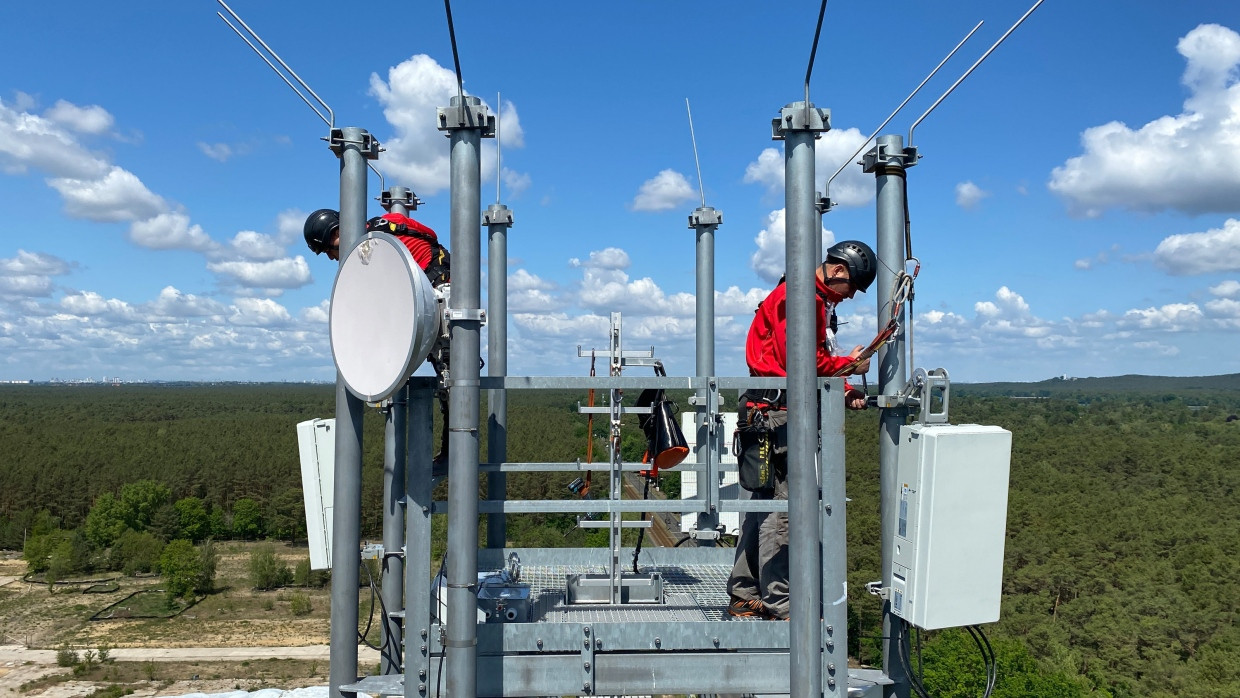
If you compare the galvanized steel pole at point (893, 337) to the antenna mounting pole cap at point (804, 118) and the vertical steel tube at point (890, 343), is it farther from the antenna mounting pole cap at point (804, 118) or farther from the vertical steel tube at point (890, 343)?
the antenna mounting pole cap at point (804, 118)

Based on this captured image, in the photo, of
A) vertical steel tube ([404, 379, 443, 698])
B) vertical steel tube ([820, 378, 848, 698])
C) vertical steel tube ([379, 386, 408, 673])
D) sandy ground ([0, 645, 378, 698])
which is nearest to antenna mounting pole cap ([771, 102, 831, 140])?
vertical steel tube ([820, 378, 848, 698])

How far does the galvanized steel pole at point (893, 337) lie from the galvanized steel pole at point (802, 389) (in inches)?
39.0

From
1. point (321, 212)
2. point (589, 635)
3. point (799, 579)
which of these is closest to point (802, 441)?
point (799, 579)

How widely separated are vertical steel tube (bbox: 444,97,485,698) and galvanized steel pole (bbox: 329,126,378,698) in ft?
5.62

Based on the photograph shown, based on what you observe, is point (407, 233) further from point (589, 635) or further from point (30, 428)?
point (30, 428)

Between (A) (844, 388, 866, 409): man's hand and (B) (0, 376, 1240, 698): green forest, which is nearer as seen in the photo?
(A) (844, 388, 866, 409): man's hand

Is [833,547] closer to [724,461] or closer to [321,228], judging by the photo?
[321,228]

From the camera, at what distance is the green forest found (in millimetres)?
41656

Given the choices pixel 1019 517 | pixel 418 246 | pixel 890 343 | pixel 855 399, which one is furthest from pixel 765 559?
pixel 1019 517

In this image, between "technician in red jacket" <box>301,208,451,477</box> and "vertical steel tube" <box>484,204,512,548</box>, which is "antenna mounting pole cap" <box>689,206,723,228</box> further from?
"technician in red jacket" <box>301,208,451,477</box>

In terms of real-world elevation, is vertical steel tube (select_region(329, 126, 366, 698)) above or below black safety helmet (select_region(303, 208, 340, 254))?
below

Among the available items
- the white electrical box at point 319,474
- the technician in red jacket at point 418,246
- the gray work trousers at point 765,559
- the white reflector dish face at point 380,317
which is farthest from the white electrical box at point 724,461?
the white reflector dish face at point 380,317

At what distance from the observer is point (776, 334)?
6254 mm

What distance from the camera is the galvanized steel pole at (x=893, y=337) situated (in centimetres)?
591
